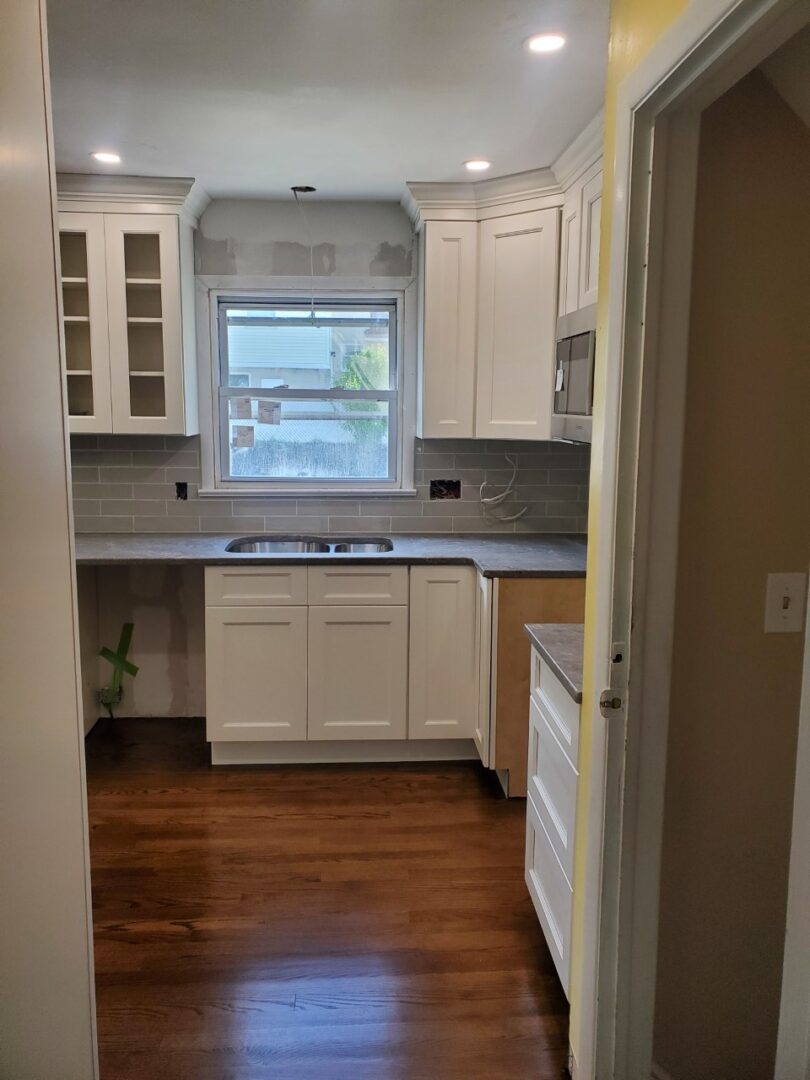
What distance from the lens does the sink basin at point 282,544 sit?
372 cm

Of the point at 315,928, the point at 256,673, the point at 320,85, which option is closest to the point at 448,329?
the point at 320,85

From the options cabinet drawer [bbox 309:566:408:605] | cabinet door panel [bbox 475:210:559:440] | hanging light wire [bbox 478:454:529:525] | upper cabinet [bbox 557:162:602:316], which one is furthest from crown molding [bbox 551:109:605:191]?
cabinet drawer [bbox 309:566:408:605]

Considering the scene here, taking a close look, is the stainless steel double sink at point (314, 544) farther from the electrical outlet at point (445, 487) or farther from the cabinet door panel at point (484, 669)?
the cabinet door panel at point (484, 669)

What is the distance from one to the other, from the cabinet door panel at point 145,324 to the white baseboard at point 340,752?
54.8 inches

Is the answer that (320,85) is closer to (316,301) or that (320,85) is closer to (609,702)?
(316,301)

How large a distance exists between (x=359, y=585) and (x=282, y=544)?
0.68 metres

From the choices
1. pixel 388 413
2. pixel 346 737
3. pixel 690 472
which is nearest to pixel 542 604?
pixel 346 737

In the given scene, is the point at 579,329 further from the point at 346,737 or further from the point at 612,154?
the point at 346,737

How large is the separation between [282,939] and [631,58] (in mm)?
2277

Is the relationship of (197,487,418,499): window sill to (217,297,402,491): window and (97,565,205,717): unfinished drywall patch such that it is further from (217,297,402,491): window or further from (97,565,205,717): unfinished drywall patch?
(97,565,205,717): unfinished drywall patch

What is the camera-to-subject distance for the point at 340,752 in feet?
11.3

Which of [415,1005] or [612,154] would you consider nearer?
[612,154]

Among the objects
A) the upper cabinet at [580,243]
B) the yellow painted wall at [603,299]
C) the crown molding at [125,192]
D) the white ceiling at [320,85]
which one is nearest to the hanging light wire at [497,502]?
the upper cabinet at [580,243]

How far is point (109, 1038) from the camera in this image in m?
1.91
